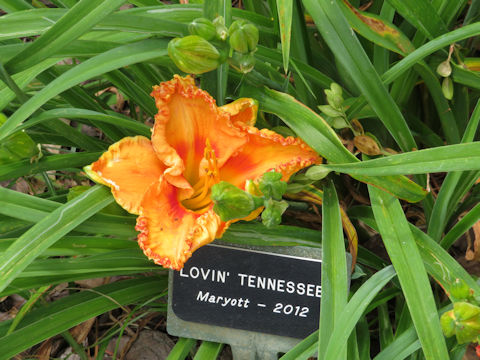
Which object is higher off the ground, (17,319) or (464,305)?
(464,305)

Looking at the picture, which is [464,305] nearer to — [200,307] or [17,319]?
[200,307]

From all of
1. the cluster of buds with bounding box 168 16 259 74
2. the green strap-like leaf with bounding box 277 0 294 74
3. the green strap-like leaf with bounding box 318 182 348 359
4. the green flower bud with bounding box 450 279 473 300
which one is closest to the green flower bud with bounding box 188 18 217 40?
the cluster of buds with bounding box 168 16 259 74

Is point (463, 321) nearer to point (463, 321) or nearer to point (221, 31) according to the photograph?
point (463, 321)

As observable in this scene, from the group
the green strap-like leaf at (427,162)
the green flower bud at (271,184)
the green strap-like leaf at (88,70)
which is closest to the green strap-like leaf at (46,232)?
the green strap-like leaf at (88,70)

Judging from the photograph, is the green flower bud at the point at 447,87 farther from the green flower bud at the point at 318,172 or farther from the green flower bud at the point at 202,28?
the green flower bud at the point at 202,28

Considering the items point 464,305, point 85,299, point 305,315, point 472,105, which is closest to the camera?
point 464,305

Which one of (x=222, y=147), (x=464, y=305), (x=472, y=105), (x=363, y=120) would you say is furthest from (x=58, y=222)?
(x=472, y=105)

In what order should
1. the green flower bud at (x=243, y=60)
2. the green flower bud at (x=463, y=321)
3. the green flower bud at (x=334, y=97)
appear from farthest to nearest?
the green flower bud at (x=334, y=97), the green flower bud at (x=243, y=60), the green flower bud at (x=463, y=321)
